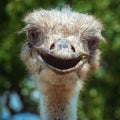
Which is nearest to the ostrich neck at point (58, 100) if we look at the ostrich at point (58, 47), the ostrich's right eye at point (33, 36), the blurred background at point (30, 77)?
the ostrich at point (58, 47)

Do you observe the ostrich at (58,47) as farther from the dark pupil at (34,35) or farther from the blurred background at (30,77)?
the blurred background at (30,77)

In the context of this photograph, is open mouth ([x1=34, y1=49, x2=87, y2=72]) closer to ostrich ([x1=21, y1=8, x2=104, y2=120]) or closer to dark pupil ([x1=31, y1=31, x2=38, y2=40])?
ostrich ([x1=21, y1=8, x2=104, y2=120])

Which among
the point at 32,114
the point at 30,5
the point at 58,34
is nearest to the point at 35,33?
the point at 58,34

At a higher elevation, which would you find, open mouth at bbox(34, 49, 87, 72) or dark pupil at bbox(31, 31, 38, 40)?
dark pupil at bbox(31, 31, 38, 40)

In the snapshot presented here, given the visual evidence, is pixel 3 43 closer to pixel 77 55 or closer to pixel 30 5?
pixel 30 5

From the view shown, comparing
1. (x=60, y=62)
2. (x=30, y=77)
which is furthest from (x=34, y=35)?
(x=30, y=77)

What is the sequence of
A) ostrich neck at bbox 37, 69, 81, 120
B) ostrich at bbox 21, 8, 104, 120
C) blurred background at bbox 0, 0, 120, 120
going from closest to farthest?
1. ostrich at bbox 21, 8, 104, 120
2. ostrich neck at bbox 37, 69, 81, 120
3. blurred background at bbox 0, 0, 120, 120

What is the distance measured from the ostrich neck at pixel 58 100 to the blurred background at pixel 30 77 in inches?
58.9

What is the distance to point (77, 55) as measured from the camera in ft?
9.57

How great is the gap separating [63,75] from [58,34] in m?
0.20

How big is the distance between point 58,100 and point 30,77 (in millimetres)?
1775

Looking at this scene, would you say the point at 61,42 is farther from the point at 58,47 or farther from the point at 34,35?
the point at 34,35

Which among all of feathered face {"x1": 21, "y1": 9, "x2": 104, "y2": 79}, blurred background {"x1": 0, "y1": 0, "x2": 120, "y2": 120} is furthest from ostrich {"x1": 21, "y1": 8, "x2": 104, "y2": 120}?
blurred background {"x1": 0, "y1": 0, "x2": 120, "y2": 120}

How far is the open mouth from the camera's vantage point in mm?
2857
